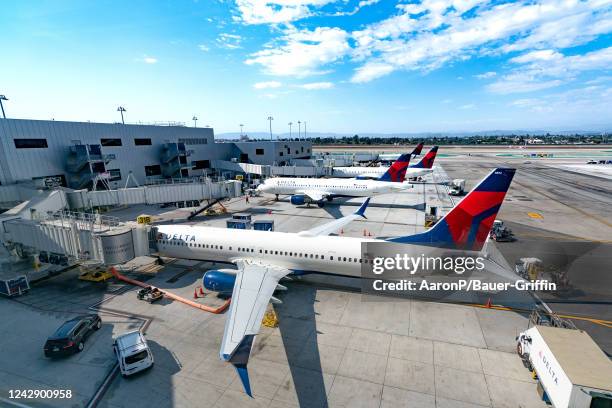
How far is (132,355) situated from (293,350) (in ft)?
28.9

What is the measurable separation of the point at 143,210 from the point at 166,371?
141ft

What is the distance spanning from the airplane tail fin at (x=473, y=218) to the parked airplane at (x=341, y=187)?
102 feet

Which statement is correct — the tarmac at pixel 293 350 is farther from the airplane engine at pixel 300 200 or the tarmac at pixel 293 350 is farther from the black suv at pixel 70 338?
the airplane engine at pixel 300 200

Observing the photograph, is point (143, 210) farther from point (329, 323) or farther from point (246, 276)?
point (329, 323)

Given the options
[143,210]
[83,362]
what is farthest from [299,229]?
[143,210]

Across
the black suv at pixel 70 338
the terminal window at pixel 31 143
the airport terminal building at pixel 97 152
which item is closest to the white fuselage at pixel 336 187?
the airport terminal building at pixel 97 152

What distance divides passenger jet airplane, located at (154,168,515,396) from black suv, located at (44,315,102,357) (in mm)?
7699

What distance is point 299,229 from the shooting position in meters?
Answer: 40.9

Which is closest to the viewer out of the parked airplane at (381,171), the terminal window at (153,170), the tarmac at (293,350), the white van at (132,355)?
the tarmac at (293,350)

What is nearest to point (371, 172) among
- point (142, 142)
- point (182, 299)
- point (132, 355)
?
point (142, 142)

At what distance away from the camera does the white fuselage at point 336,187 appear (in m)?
52.0

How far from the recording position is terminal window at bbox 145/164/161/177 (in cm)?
6138

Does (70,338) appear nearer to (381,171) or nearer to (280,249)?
(280,249)

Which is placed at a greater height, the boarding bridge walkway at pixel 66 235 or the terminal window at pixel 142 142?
the terminal window at pixel 142 142
